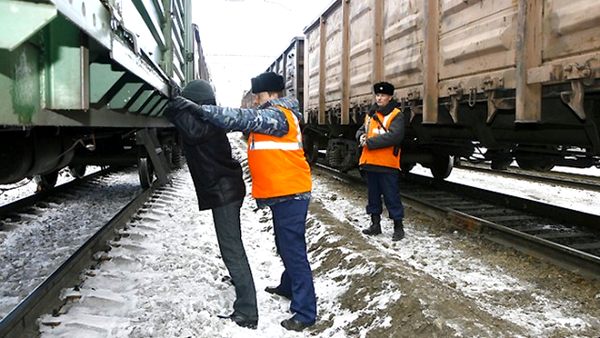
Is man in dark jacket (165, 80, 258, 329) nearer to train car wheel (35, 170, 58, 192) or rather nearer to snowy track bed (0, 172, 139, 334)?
snowy track bed (0, 172, 139, 334)

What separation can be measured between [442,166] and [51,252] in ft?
19.8

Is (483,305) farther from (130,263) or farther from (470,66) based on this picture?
(130,263)

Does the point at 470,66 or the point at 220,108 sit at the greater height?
the point at 470,66

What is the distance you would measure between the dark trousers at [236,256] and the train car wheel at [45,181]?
16.8 ft

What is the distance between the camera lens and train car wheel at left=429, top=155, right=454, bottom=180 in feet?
26.2

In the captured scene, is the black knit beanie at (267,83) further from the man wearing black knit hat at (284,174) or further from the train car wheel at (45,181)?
the train car wheel at (45,181)

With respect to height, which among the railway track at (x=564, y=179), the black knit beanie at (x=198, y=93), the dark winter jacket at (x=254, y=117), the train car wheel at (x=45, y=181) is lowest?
the railway track at (x=564, y=179)

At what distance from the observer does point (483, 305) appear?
309 centimetres

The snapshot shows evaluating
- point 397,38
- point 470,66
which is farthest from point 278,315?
point 397,38

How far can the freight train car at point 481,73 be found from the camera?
3268 mm

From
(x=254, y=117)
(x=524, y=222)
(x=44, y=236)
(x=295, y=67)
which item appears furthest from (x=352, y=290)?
(x=295, y=67)

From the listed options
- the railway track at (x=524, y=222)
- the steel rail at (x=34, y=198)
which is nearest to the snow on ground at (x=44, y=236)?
the steel rail at (x=34, y=198)

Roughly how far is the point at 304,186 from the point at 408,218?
10.4 feet

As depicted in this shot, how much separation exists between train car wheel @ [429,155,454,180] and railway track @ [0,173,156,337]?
4720 mm
